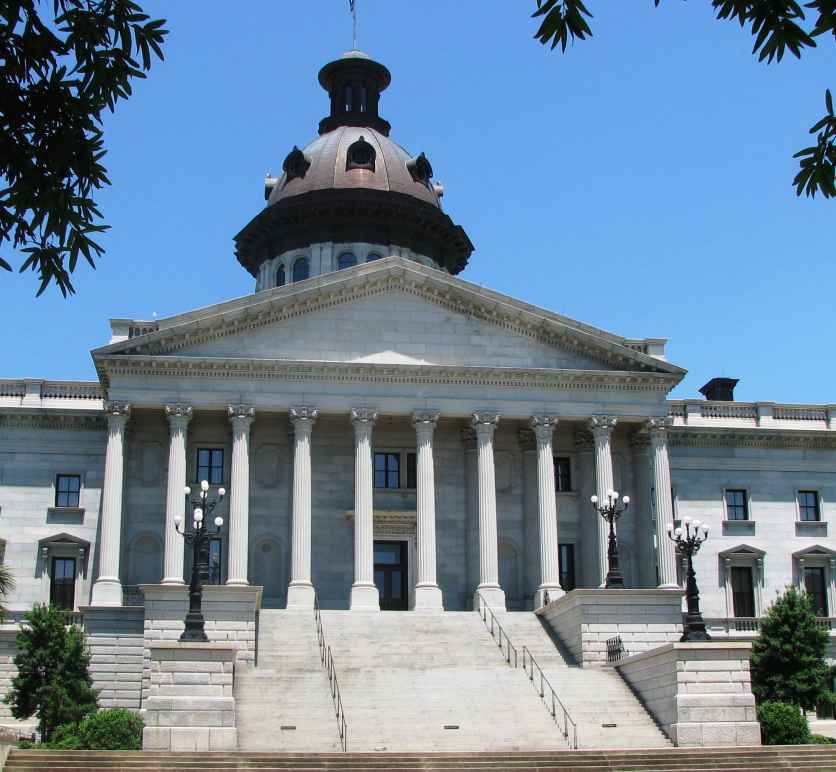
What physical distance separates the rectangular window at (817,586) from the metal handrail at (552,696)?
19487 mm

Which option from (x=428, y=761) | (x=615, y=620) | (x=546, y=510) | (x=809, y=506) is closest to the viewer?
(x=428, y=761)

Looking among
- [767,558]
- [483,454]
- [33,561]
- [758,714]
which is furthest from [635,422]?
[33,561]

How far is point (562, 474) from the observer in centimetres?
5956

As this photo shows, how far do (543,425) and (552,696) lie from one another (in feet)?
53.5

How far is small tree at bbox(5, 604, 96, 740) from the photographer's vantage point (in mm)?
43156

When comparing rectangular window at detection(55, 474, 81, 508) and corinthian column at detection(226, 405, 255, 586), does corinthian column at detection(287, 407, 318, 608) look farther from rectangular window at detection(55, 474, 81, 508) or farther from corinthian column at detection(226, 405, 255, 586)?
rectangular window at detection(55, 474, 81, 508)

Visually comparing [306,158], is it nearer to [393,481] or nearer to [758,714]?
[393,481]

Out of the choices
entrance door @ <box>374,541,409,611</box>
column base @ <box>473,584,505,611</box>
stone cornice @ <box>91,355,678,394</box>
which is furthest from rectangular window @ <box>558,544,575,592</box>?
stone cornice @ <box>91,355,678,394</box>

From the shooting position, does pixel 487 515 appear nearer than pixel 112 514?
No

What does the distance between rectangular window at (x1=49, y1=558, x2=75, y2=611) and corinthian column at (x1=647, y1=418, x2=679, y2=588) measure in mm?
24623

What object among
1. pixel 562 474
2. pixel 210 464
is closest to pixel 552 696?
pixel 562 474

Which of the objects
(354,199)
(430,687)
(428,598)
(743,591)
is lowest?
(430,687)

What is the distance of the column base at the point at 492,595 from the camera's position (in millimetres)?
53125

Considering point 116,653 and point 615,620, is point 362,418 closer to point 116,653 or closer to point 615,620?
point 116,653
